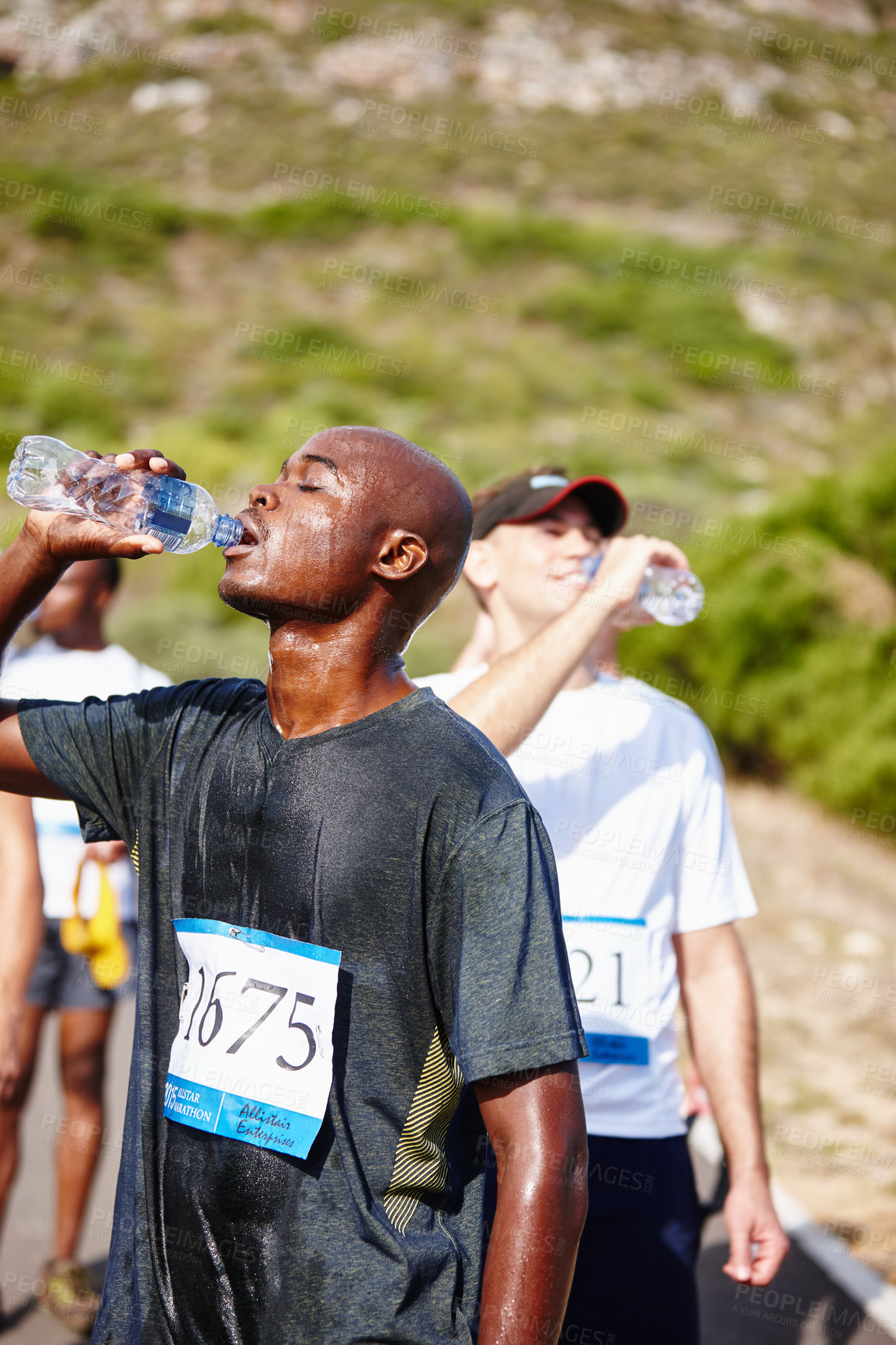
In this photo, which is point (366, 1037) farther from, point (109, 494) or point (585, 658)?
point (585, 658)

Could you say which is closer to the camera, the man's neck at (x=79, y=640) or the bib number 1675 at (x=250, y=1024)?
the bib number 1675 at (x=250, y=1024)

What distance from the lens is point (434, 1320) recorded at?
1.66 m

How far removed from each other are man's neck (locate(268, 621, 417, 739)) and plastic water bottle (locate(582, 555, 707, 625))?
1.64 meters

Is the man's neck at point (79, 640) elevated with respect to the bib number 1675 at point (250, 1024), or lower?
lower

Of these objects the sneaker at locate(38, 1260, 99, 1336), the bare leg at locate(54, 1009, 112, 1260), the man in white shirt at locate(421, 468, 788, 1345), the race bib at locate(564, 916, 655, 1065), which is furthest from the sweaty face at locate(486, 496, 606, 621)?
the sneaker at locate(38, 1260, 99, 1336)

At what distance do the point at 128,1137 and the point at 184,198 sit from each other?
139ft

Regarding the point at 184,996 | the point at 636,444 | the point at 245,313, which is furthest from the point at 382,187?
the point at 184,996

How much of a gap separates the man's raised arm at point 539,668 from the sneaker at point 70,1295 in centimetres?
260

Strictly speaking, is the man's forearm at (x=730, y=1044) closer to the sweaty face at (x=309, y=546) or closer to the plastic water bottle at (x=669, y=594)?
the plastic water bottle at (x=669, y=594)

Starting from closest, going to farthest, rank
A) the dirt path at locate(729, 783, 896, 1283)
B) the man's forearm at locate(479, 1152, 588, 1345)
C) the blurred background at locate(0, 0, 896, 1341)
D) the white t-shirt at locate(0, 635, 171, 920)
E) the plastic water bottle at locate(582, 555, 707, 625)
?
the man's forearm at locate(479, 1152, 588, 1345)
the plastic water bottle at locate(582, 555, 707, 625)
the white t-shirt at locate(0, 635, 171, 920)
the dirt path at locate(729, 783, 896, 1283)
the blurred background at locate(0, 0, 896, 1341)

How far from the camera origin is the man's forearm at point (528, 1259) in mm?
1561

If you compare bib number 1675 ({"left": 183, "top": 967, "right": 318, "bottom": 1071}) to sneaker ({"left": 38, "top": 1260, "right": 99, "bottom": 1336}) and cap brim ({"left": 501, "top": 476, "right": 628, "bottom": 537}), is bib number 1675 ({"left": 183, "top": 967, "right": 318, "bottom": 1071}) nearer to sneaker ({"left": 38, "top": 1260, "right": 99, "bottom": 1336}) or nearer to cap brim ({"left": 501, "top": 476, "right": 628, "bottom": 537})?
cap brim ({"left": 501, "top": 476, "right": 628, "bottom": 537})

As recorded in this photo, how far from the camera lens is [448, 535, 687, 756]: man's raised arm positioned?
273cm

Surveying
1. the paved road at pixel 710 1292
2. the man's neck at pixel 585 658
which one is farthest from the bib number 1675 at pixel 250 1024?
the paved road at pixel 710 1292
